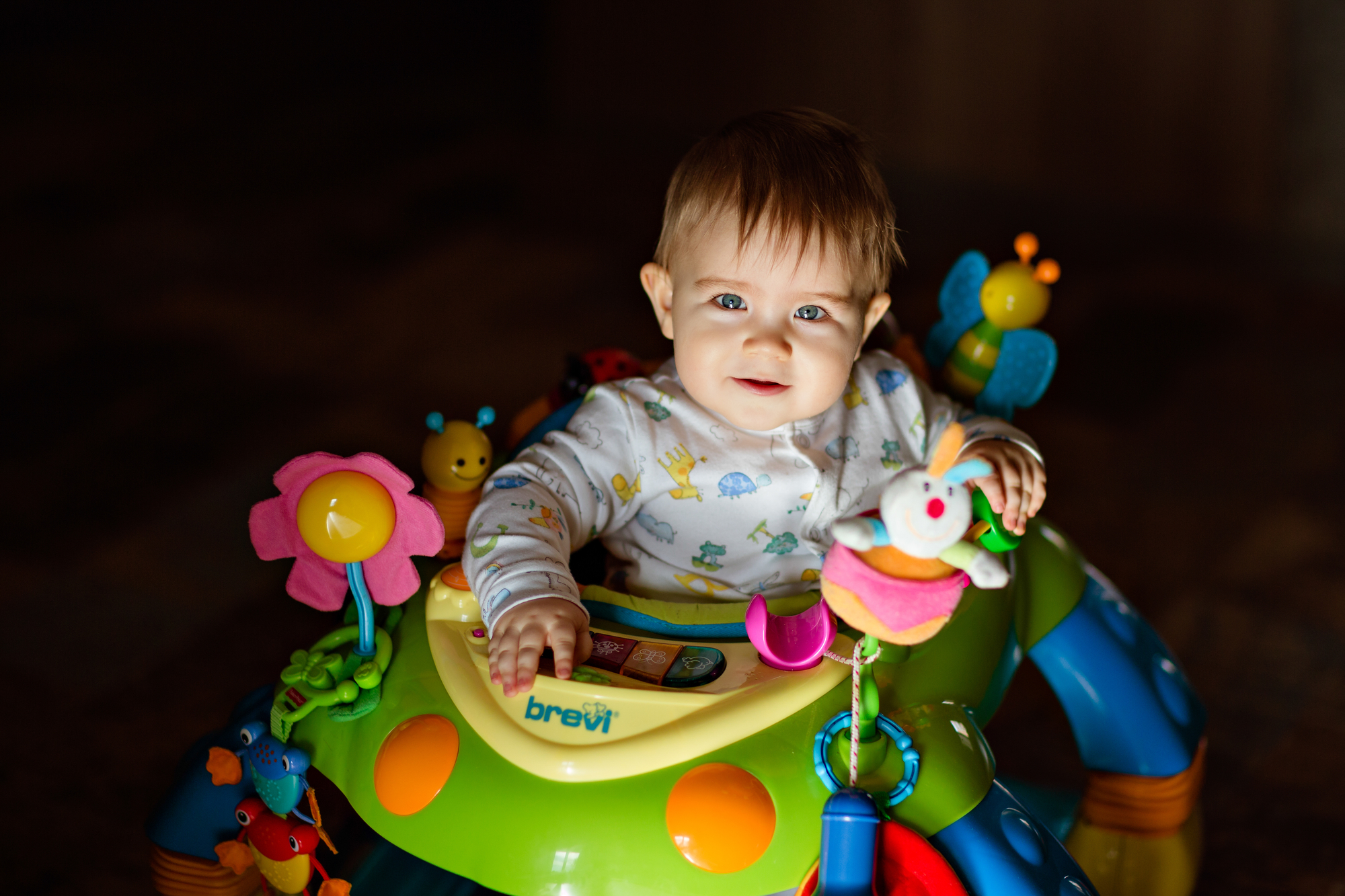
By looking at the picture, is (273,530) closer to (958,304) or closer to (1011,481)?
(1011,481)

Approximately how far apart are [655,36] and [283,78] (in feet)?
3.10

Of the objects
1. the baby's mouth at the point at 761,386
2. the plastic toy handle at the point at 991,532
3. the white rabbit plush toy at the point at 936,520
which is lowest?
the baby's mouth at the point at 761,386

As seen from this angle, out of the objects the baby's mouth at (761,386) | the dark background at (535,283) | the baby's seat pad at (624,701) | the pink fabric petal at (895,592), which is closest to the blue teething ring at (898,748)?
the baby's seat pad at (624,701)

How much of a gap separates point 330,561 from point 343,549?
0.04 meters

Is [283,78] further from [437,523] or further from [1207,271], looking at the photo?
[437,523]

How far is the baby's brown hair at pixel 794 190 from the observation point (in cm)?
88

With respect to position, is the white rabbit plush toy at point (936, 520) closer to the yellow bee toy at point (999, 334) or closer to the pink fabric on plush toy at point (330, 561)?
the pink fabric on plush toy at point (330, 561)

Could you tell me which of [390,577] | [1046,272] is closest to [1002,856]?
[390,577]

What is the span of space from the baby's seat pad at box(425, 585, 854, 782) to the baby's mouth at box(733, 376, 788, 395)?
0.61ft

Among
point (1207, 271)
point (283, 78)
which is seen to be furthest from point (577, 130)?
point (1207, 271)

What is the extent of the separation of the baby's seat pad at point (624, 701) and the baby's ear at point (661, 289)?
10.5 inches

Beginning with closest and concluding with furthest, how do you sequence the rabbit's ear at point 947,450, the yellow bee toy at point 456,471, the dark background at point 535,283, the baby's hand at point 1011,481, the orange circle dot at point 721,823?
the rabbit's ear at point 947,450 < the orange circle dot at point 721,823 < the baby's hand at point 1011,481 < the yellow bee toy at point 456,471 < the dark background at point 535,283

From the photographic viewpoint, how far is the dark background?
1414mm

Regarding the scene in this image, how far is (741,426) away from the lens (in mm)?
967
